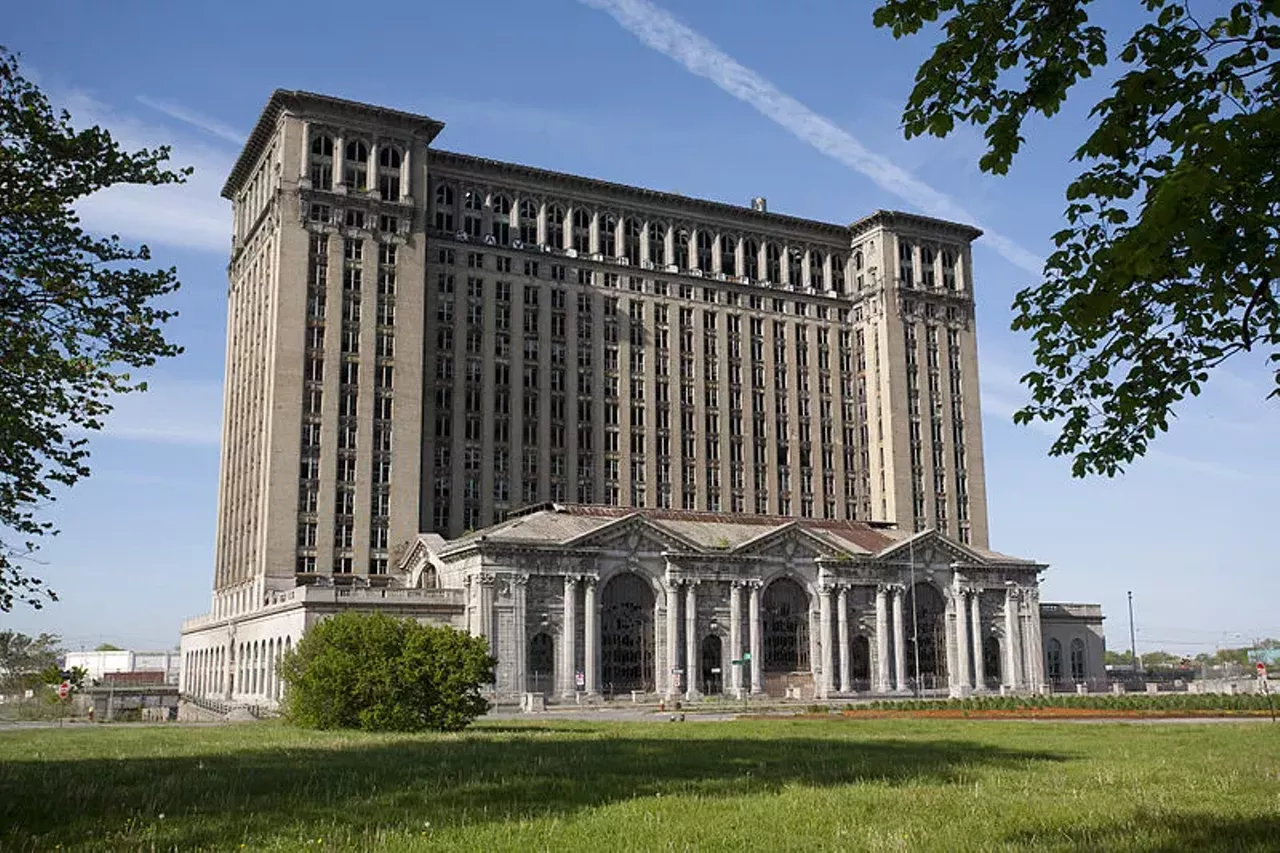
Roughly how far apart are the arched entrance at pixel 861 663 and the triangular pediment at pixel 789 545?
28.0 feet

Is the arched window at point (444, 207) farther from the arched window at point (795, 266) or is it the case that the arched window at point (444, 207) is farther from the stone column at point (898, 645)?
the stone column at point (898, 645)

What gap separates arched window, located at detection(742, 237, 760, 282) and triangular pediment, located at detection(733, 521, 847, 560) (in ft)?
138

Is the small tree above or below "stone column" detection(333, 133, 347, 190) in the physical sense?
below

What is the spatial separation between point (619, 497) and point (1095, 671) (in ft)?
183

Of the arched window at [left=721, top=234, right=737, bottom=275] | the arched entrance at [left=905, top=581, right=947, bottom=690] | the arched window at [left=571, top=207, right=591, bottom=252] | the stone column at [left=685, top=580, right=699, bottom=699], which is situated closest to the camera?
the stone column at [left=685, top=580, right=699, bottom=699]

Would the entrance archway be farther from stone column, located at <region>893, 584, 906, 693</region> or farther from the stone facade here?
stone column, located at <region>893, 584, 906, 693</region>

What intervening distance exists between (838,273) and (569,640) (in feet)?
228

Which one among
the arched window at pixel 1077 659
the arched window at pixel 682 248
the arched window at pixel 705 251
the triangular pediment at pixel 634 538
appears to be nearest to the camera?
the triangular pediment at pixel 634 538

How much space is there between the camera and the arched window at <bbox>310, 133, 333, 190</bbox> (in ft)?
356

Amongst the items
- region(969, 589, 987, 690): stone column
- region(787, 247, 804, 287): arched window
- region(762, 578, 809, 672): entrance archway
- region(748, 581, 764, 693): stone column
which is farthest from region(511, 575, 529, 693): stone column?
region(787, 247, 804, 287): arched window

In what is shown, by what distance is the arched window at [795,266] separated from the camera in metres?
140

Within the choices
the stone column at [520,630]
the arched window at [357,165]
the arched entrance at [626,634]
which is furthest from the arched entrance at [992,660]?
the arched window at [357,165]

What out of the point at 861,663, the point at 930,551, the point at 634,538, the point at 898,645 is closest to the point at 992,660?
the point at 930,551

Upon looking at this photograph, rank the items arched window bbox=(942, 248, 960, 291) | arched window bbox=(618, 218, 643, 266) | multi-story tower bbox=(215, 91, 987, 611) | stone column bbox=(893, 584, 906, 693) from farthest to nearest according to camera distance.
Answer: arched window bbox=(942, 248, 960, 291) < arched window bbox=(618, 218, 643, 266) < stone column bbox=(893, 584, 906, 693) < multi-story tower bbox=(215, 91, 987, 611)
